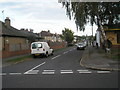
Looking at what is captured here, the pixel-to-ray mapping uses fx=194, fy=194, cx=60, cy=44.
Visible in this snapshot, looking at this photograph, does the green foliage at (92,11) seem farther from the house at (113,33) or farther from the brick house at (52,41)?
the brick house at (52,41)

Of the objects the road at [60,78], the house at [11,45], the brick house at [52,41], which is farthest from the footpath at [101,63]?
the brick house at [52,41]

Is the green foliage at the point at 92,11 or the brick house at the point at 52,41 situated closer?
the green foliage at the point at 92,11

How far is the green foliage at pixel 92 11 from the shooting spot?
2225 centimetres

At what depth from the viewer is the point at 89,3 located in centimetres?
2172

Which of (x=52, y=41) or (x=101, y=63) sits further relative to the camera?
(x=52, y=41)

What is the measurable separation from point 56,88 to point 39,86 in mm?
794

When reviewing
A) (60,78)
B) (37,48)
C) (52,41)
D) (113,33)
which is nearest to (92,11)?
→ (37,48)

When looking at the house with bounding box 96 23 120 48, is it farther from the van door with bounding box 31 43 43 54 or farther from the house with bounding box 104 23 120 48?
Answer: the van door with bounding box 31 43 43 54

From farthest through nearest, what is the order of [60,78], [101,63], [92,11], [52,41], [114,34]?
[52,41]
[114,34]
[92,11]
[101,63]
[60,78]

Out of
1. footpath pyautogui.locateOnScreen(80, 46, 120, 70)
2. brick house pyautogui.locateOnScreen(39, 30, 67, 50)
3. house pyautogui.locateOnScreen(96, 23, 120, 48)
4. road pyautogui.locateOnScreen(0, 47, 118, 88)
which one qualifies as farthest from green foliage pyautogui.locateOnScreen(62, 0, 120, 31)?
brick house pyautogui.locateOnScreen(39, 30, 67, 50)

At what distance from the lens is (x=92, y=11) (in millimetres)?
22406

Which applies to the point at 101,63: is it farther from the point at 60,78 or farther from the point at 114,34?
the point at 114,34

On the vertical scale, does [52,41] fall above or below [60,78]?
above

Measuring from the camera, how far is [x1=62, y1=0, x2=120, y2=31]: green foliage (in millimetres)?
22250
